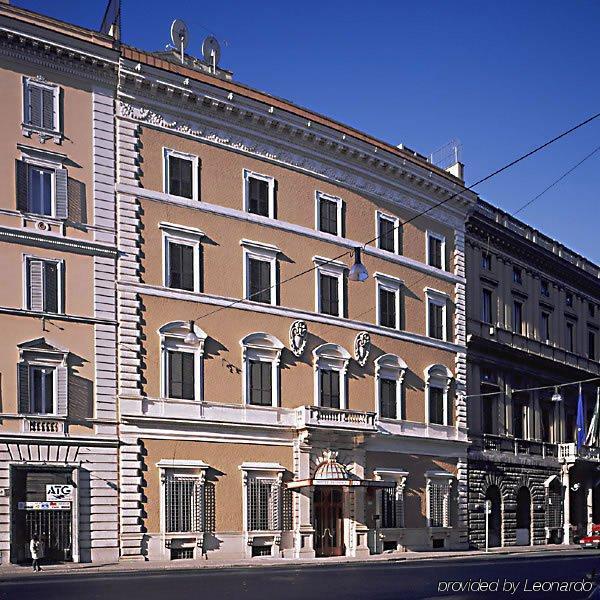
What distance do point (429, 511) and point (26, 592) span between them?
29.9 m

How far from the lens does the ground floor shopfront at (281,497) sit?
4019cm

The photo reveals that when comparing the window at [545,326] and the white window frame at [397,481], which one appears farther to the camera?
the window at [545,326]

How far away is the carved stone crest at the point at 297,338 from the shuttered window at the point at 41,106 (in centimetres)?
1328

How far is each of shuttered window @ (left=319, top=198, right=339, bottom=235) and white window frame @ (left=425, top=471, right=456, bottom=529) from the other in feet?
42.5

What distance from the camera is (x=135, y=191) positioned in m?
41.2

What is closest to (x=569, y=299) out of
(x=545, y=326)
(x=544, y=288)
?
(x=544, y=288)

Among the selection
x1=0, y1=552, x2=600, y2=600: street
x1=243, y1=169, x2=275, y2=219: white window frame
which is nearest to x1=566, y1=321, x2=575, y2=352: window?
x1=243, y1=169, x2=275, y2=219: white window frame

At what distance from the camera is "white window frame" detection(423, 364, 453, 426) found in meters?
53.0

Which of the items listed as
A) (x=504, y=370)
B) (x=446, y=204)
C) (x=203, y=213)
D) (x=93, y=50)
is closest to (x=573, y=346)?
(x=504, y=370)

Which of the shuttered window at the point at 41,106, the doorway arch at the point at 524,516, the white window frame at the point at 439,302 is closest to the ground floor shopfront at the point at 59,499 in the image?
the shuttered window at the point at 41,106

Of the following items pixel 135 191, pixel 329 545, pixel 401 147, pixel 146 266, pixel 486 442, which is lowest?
pixel 329 545

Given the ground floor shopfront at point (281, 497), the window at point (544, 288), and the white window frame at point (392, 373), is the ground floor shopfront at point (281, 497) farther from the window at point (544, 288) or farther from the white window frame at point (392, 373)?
the window at point (544, 288)

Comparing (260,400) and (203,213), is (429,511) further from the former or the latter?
(203,213)

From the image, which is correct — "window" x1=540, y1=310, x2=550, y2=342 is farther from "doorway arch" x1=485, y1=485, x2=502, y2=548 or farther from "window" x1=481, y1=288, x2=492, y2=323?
"doorway arch" x1=485, y1=485, x2=502, y2=548
